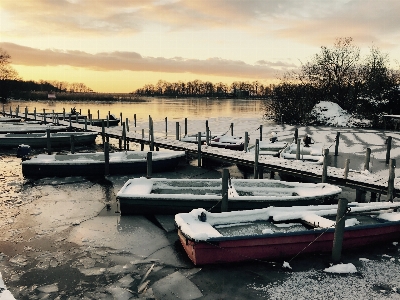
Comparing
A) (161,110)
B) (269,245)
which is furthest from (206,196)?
(161,110)

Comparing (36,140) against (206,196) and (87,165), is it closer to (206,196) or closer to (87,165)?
(87,165)

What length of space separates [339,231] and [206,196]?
12.9 feet

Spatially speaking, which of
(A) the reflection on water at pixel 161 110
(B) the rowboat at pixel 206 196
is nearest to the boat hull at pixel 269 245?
(B) the rowboat at pixel 206 196

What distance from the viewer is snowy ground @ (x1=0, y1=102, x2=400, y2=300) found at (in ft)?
19.8

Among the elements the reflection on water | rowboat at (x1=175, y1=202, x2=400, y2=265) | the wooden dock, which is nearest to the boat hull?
rowboat at (x1=175, y1=202, x2=400, y2=265)

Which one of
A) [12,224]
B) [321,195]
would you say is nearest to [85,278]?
[12,224]

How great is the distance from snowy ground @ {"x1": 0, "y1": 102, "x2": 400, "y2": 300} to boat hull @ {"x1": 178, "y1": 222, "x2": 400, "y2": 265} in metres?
0.17

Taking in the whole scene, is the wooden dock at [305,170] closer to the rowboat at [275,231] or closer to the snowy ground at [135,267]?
the rowboat at [275,231]

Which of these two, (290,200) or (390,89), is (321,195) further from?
(390,89)

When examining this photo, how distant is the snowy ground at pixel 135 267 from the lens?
6031 mm

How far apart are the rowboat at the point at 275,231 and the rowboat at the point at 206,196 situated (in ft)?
3.80

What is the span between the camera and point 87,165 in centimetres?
1441

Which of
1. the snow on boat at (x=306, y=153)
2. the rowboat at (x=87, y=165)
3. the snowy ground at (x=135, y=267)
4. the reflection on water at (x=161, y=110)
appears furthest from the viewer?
the reflection on water at (x=161, y=110)

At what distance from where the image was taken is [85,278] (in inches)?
255
